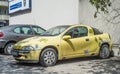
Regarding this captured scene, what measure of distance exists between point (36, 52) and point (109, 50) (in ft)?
12.4

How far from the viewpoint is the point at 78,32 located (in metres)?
13.0

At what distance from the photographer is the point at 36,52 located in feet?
38.0

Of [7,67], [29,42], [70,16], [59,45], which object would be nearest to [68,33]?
[59,45]

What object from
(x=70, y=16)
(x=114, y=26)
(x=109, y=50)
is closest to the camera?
(x=109, y=50)

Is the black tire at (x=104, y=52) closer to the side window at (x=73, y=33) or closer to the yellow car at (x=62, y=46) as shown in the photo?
the yellow car at (x=62, y=46)

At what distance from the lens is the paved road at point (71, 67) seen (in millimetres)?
10758

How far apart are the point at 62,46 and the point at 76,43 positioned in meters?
0.71

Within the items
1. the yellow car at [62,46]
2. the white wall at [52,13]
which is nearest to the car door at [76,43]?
the yellow car at [62,46]

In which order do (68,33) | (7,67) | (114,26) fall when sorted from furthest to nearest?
1. (114,26)
2. (68,33)
3. (7,67)

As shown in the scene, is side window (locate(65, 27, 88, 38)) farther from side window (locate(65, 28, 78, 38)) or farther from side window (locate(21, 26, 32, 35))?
side window (locate(21, 26, 32, 35))

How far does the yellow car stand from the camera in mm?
11719

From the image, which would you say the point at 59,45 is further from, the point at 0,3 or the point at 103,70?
the point at 0,3

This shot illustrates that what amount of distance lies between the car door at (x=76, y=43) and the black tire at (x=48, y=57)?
0.45m

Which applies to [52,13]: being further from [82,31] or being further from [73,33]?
[73,33]
